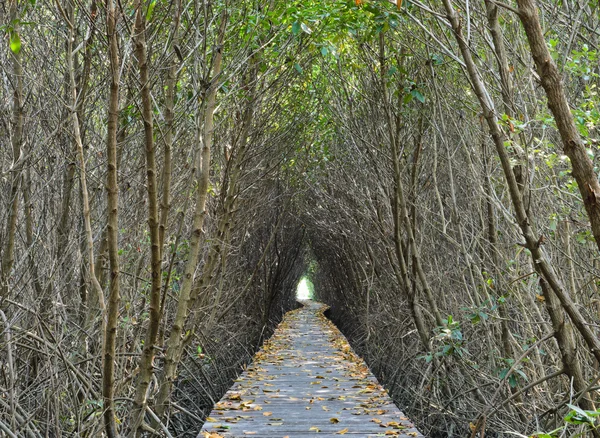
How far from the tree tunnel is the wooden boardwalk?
560 mm

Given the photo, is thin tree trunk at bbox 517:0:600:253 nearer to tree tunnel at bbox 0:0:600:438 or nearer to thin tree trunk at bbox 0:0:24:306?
tree tunnel at bbox 0:0:600:438

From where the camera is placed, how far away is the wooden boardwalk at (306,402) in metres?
Answer: 5.18

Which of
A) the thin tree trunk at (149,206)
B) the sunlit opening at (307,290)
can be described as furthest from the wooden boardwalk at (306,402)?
the sunlit opening at (307,290)

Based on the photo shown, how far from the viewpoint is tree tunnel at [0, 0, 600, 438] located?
312cm

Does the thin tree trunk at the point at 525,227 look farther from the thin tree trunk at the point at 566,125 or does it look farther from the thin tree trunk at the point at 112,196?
the thin tree trunk at the point at 112,196

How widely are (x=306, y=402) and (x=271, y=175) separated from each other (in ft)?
15.2

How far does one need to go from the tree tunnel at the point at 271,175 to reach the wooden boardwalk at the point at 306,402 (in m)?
0.56

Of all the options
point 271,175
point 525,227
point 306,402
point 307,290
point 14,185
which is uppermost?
point 271,175

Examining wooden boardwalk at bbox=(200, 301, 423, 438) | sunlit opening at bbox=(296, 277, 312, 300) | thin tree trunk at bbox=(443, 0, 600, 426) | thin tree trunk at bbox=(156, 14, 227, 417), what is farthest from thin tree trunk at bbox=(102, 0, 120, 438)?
sunlit opening at bbox=(296, 277, 312, 300)

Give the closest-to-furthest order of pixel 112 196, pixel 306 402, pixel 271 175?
pixel 112 196 < pixel 306 402 < pixel 271 175

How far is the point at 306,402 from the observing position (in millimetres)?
6449

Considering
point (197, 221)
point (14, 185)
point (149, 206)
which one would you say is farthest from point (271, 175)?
point (149, 206)

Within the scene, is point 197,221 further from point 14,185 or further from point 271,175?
point 271,175

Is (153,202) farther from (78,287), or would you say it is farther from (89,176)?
(78,287)
